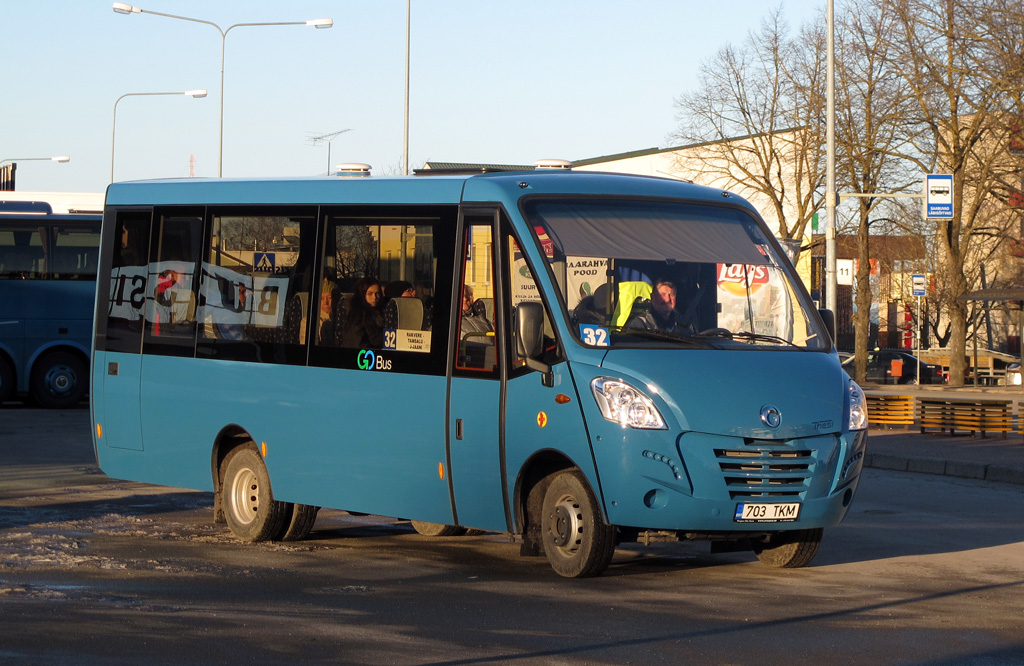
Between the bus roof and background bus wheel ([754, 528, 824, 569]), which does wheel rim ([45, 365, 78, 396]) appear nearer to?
the bus roof

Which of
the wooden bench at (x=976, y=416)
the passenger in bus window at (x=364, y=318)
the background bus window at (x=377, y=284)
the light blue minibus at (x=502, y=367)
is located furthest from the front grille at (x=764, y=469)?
the wooden bench at (x=976, y=416)

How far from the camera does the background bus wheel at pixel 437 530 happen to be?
11.7 meters

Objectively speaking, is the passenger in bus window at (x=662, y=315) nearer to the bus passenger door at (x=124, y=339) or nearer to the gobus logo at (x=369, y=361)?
the gobus logo at (x=369, y=361)

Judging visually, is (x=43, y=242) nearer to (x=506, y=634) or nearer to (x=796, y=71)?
(x=506, y=634)

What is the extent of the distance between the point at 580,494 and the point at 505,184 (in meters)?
2.17

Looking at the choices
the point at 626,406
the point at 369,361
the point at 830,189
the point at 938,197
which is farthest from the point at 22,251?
the point at 626,406

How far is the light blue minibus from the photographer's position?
8.87m

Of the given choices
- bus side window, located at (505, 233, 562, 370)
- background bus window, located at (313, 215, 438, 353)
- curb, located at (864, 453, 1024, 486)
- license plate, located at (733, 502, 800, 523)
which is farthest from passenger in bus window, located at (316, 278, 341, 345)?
curb, located at (864, 453, 1024, 486)

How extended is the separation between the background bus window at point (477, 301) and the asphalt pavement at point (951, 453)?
953 cm

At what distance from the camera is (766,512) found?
29.2 feet

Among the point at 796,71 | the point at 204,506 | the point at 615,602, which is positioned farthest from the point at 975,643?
the point at 796,71

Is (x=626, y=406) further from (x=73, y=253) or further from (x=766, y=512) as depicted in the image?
(x=73, y=253)

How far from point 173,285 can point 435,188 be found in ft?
9.72

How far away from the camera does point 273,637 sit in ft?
23.9
